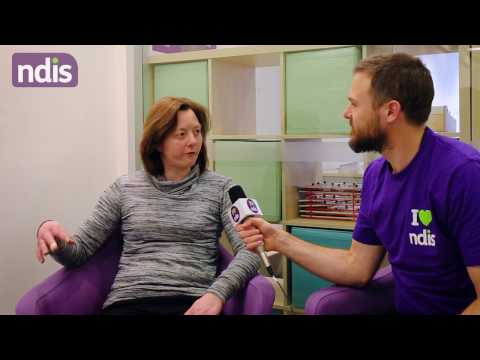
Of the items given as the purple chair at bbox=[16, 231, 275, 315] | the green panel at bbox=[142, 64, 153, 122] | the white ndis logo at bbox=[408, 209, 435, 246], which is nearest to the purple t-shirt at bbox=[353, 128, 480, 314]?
the white ndis logo at bbox=[408, 209, 435, 246]

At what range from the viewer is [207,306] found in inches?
68.8

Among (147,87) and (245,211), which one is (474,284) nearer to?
(245,211)

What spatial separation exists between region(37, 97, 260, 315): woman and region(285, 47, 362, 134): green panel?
0.83m

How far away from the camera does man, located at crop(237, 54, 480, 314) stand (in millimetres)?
1511

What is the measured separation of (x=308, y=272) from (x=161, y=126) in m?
1.17

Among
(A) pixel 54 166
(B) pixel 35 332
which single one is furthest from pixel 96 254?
(B) pixel 35 332

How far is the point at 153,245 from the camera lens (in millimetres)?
1982

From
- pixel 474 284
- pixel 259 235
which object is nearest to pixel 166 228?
pixel 259 235

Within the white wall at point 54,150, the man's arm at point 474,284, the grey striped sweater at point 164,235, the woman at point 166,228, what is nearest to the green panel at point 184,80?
the white wall at point 54,150

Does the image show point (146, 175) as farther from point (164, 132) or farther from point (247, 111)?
point (247, 111)

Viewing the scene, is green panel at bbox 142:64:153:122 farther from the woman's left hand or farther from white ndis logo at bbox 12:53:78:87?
the woman's left hand

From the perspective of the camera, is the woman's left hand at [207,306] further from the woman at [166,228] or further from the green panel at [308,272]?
the green panel at [308,272]

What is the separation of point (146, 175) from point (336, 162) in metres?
1.11
